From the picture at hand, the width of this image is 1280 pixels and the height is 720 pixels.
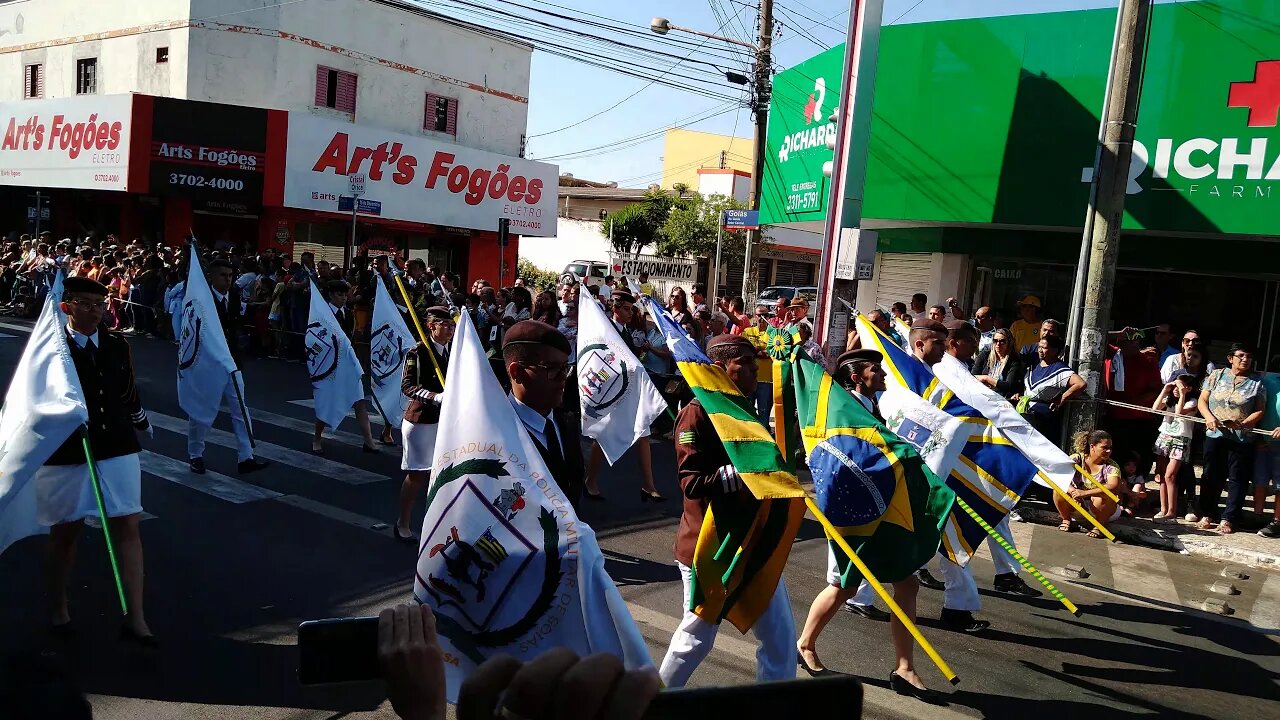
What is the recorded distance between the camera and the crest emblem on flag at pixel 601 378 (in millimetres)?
9250

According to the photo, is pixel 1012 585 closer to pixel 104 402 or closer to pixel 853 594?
pixel 853 594

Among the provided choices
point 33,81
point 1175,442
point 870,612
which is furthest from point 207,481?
point 33,81

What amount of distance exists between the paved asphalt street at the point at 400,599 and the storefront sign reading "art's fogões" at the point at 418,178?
17.6 meters

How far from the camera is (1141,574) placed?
27.2ft

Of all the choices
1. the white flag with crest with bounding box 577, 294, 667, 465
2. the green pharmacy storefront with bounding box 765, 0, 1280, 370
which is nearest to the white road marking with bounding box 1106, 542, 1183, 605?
the white flag with crest with bounding box 577, 294, 667, 465

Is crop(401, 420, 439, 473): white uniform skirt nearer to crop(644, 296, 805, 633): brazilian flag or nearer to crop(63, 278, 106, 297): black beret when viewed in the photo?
crop(63, 278, 106, 297): black beret

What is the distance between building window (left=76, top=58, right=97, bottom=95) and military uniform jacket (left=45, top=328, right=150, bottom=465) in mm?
28354

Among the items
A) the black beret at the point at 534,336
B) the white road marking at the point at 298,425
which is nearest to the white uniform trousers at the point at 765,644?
the black beret at the point at 534,336

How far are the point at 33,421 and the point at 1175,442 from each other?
964 cm

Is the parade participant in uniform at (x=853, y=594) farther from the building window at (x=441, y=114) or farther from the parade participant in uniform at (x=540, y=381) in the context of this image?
the building window at (x=441, y=114)

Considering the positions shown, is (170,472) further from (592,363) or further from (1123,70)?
(1123,70)

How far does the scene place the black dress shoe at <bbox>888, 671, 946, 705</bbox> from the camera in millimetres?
5336

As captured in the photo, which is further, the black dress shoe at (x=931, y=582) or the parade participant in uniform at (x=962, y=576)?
the black dress shoe at (x=931, y=582)

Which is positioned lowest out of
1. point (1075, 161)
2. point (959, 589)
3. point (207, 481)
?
point (207, 481)
